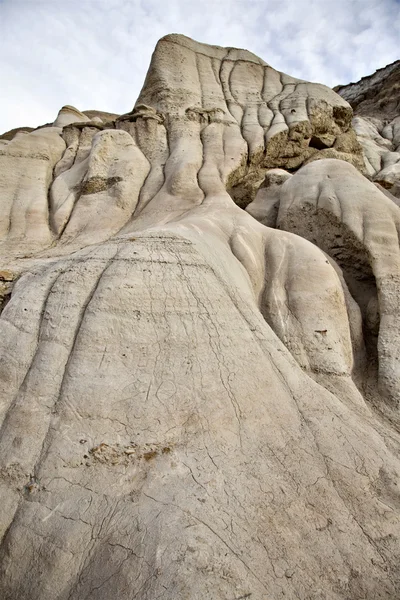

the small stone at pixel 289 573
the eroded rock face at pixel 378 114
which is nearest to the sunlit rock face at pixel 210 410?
the small stone at pixel 289 573

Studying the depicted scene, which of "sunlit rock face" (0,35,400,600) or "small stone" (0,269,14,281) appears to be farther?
"small stone" (0,269,14,281)

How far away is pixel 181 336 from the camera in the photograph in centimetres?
303

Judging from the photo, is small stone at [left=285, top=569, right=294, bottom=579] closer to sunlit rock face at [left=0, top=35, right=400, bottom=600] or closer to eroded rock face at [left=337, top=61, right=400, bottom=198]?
sunlit rock face at [left=0, top=35, right=400, bottom=600]

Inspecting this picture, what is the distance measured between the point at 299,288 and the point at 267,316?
509 millimetres

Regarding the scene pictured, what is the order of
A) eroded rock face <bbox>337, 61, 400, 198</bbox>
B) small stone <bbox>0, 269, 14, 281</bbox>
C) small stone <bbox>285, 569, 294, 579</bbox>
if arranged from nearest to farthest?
1. small stone <bbox>285, 569, 294, 579</bbox>
2. small stone <bbox>0, 269, 14, 281</bbox>
3. eroded rock face <bbox>337, 61, 400, 198</bbox>

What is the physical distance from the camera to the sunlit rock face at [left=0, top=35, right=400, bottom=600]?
2.06 m

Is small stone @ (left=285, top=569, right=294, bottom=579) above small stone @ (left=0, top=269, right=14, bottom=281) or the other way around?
the other way around

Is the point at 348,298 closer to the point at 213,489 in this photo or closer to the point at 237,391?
the point at 237,391

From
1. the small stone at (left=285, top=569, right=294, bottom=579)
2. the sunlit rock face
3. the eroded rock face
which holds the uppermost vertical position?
the eroded rock face

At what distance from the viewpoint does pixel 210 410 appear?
271 cm

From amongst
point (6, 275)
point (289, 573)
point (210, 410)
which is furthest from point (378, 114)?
point (289, 573)

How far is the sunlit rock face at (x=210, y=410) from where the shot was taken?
2064mm

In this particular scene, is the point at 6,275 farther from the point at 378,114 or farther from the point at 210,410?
the point at 378,114

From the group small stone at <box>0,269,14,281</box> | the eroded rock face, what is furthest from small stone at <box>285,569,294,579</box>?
the eroded rock face
